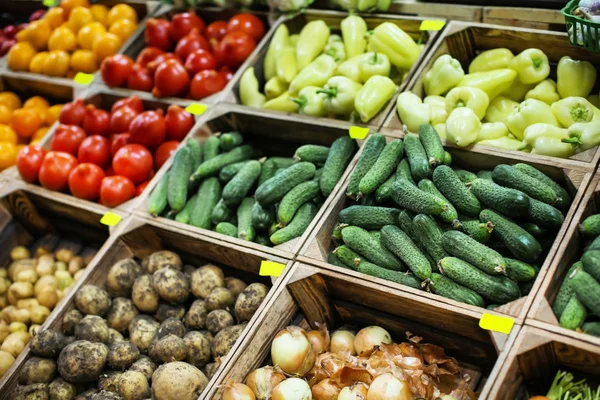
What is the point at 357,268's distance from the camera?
2.38m

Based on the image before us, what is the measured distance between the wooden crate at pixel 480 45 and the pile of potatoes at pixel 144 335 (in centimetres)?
111

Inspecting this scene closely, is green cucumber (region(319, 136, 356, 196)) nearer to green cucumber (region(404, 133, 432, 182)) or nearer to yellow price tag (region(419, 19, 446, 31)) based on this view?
green cucumber (region(404, 133, 432, 182))

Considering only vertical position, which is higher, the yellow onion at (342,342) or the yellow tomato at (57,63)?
the yellow onion at (342,342)

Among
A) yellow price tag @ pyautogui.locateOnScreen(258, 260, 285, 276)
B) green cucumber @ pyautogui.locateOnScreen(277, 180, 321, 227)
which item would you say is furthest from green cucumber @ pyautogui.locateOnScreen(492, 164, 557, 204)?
yellow price tag @ pyautogui.locateOnScreen(258, 260, 285, 276)

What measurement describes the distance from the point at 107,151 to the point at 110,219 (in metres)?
0.62

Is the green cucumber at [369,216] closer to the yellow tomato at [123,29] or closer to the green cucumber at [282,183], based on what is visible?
the green cucumber at [282,183]

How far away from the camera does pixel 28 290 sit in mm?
3145

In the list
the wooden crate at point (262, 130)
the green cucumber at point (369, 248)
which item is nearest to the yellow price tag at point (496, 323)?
the green cucumber at point (369, 248)

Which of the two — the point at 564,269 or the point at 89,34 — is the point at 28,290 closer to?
the point at 89,34

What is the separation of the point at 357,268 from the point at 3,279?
2039mm

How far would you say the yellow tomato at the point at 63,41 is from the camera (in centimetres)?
434

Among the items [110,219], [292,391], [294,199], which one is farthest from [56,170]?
[292,391]

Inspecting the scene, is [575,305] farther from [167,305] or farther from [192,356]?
[167,305]

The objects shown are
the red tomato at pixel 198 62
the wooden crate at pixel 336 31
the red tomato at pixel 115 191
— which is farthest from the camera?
the red tomato at pixel 198 62
